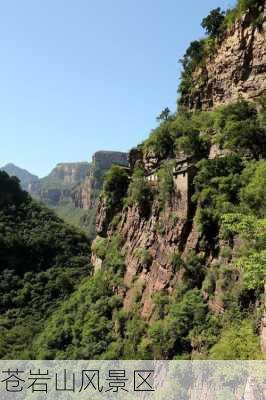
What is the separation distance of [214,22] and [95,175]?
121 meters

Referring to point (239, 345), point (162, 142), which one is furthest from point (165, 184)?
point (239, 345)

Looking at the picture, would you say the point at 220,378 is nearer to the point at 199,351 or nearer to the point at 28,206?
the point at 199,351

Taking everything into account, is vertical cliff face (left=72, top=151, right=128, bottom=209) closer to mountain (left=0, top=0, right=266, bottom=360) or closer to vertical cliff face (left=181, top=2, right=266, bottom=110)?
mountain (left=0, top=0, right=266, bottom=360)

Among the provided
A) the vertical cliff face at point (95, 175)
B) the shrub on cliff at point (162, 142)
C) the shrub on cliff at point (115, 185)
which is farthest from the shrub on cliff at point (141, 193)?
the vertical cliff face at point (95, 175)

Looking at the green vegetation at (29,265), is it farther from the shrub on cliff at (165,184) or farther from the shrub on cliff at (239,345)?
the shrub on cliff at (239,345)

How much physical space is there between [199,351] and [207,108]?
2027 centimetres

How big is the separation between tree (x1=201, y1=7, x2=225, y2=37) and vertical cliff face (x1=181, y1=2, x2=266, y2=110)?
1.76 m

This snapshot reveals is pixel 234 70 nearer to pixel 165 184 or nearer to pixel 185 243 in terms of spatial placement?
pixel 165 184

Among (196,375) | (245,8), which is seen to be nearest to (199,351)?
(196,375)

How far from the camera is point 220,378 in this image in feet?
53.1

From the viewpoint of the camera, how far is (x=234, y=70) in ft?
108

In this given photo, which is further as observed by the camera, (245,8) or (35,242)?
(35,242)

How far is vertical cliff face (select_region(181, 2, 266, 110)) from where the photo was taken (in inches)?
1222

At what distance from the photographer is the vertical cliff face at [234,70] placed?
31031mm
